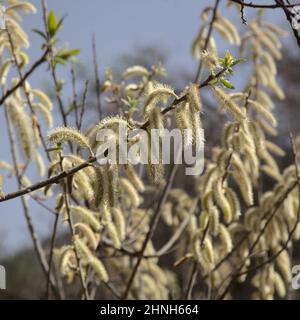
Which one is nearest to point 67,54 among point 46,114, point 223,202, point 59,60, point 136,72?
point 59,60

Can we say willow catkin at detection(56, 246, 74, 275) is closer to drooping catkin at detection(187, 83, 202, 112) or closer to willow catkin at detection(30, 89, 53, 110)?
willow catkin at detection(30, 89, 53, 110)

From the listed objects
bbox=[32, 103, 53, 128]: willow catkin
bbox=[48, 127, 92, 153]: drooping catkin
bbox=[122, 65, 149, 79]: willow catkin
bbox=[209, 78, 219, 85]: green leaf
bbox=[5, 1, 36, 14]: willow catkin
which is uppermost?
bbox=[5, 1, 36, 14]: willow catkin

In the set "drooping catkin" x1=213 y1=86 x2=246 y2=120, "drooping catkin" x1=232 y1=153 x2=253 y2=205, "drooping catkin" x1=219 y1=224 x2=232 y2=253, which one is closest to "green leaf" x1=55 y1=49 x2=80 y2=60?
"drooping catkin" x1=213 y1=86 x2=246 y2=120

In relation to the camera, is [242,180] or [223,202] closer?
[223,202]

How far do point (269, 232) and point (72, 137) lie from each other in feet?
5.63

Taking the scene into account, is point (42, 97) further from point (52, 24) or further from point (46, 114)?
point (52, 24)

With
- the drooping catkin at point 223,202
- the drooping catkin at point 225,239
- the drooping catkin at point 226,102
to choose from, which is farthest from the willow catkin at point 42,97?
the drooping catkin at point 226,102

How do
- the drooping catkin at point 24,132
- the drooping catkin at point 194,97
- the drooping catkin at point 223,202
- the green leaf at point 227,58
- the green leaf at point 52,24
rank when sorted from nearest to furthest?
the drooping catkin at point 194,97
the green leaf at point 227,58
the drooping catkin at point 24,132
the green leaf at point 52,24
the drooping catkin at point 223,202

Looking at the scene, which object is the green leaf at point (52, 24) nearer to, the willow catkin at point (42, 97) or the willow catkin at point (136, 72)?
the willow catkin at point (42, 97)

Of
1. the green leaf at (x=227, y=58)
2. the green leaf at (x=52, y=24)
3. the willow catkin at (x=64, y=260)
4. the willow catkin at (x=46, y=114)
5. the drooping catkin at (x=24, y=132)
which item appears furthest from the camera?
the willow catkin at (x=46, y=114)

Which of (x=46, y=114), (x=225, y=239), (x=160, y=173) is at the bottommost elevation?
(x=225, y=239)

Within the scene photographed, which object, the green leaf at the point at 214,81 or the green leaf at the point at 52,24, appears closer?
the green leaf at the point at 214,81

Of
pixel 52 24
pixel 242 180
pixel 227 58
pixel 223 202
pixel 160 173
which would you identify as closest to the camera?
pixel 160 173
